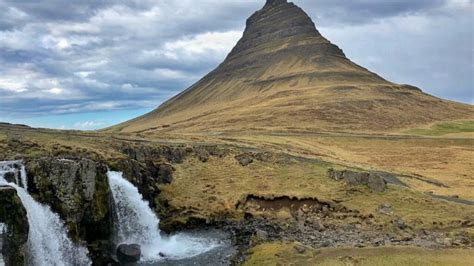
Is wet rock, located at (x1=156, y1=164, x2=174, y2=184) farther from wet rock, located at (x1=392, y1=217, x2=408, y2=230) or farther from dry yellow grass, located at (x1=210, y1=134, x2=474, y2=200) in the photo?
dry yellow grass, located at (x1=210, y1=134, x2=474, y2=200)

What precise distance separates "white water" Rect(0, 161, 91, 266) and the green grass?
13246 centimetres

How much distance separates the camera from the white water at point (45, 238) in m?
38.9

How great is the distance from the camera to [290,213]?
57.6m

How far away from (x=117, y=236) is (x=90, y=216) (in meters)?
5.30

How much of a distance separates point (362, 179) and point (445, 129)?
114 m

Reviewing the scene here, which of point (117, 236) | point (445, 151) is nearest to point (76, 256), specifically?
point (117, 236)

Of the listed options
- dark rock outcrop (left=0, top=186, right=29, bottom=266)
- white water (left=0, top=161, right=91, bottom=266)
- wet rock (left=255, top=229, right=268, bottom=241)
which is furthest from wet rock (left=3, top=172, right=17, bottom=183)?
wet rock (left=255, top=229, right=268, bottom=241)

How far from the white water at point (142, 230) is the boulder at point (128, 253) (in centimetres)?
125

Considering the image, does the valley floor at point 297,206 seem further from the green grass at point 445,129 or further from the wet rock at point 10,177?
the green grass at point 445,129

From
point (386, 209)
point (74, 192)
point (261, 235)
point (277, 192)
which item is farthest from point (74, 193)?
point (386, 209)

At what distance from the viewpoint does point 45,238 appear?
40.2 meters

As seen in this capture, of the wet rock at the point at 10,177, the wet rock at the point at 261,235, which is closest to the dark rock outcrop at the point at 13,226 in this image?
the wet rock at the point at 10,177

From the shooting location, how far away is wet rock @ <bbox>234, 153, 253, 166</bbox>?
7166 centimetres

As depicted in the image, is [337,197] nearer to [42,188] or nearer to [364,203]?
[364,203]
